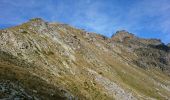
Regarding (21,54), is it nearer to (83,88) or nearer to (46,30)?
(83,88)

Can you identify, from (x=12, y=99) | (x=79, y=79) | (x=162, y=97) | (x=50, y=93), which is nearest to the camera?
(x=12, y=99)

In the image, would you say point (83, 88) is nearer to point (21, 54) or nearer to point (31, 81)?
point (21, 54)

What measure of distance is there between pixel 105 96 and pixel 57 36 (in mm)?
38405

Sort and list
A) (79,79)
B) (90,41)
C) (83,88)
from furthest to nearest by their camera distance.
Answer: (90,41)
(79,79)
(83,88)

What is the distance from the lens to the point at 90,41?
640ft

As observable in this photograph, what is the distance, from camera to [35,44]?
9512 centimetres

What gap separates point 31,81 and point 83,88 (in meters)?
35.9

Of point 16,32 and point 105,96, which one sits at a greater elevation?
point 16,32

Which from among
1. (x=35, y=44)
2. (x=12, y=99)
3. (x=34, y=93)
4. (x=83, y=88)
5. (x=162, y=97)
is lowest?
(x=12, y=99)

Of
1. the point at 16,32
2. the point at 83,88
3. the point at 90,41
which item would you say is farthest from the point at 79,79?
the point at 90,41

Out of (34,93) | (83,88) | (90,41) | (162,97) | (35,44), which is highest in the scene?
(90,41)

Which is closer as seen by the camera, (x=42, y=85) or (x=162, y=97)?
(x=42, y=85)

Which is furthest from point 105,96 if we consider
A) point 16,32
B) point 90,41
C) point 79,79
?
point 90,41

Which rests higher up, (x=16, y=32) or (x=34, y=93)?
(x=16, y=32)
